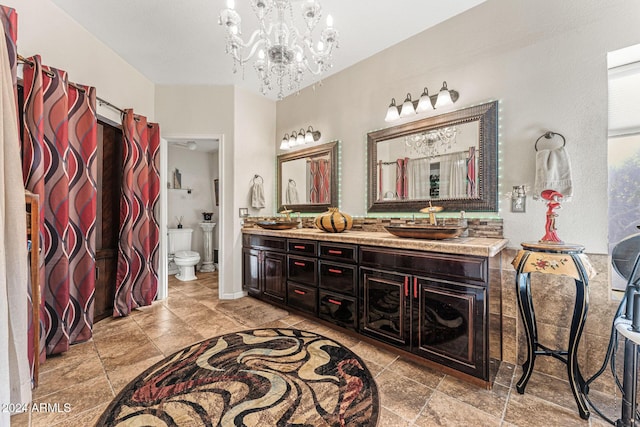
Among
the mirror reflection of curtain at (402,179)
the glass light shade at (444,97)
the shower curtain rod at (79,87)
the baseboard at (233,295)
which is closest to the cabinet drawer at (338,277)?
the mirror reflection of curtain at (402,179)

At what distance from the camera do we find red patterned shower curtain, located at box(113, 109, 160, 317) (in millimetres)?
2793

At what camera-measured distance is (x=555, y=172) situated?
5.74 feet

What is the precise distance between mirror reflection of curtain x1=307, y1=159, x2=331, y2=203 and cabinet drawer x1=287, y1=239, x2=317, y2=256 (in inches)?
30.3

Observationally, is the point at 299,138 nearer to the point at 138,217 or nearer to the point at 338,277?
the point at 338,277

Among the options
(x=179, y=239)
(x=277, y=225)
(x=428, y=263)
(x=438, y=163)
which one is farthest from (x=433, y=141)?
(x=179, y=239)

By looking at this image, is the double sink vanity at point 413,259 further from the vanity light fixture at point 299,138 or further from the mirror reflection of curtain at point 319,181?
the vanity light fixture at point 299,138

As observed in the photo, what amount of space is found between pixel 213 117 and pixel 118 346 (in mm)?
2746

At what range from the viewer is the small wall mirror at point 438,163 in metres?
2.09

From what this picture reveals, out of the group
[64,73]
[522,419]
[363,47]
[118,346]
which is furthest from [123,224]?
[522,419]

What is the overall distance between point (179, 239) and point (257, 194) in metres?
2.07

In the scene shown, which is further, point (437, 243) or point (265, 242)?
point (265, 242)

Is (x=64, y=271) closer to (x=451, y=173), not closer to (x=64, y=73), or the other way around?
(x=64, y=73)

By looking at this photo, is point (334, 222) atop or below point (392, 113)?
below

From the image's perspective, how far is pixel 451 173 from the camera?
228cm
